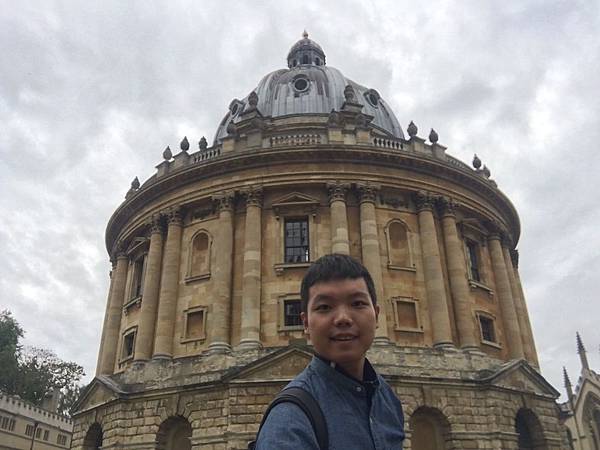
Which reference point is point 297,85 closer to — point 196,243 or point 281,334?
point 196,243

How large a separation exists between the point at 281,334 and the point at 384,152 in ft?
33.2

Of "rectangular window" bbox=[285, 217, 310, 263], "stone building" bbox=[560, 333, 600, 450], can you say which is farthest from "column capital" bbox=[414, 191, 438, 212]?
"stone building" bbox=[560, 333, 600, 450]

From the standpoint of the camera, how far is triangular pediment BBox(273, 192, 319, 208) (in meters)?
25.7

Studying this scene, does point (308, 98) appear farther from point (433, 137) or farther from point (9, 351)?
point (9, 351)

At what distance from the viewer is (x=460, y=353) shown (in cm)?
2327

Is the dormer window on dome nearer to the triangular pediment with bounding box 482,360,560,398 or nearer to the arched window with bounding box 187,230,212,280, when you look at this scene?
the arched window with bounding box 187,230,212,280

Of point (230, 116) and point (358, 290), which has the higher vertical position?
point (230, 116)

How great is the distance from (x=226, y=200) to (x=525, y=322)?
17847 millimetres

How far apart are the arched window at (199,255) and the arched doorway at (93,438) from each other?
8.14 m

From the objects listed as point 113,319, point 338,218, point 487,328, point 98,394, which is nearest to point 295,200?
point 338,218

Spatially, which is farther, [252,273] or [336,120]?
[336,120]

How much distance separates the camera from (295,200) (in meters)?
25.9

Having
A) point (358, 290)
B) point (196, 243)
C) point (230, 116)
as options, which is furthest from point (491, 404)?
point (230, 116)

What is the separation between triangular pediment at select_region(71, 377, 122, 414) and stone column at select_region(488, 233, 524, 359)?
18819 mm
